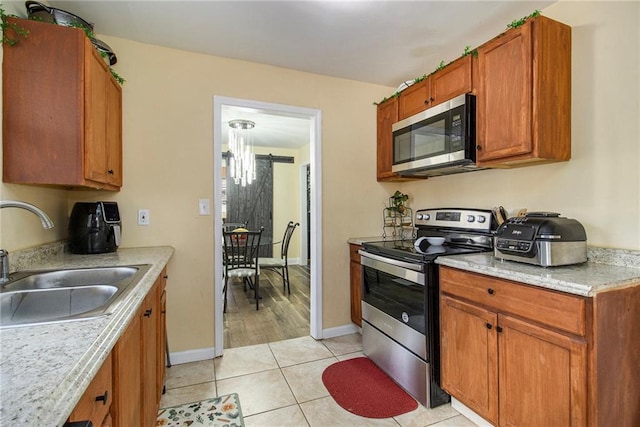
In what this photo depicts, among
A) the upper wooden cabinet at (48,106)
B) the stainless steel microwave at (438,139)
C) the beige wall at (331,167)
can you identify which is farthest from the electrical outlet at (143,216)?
the stainless steel microwave at (438,139)

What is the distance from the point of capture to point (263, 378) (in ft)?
7.20

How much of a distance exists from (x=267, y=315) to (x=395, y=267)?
186cm

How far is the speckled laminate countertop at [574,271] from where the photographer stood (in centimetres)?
122

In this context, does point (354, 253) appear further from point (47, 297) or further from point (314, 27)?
point (47, 297)

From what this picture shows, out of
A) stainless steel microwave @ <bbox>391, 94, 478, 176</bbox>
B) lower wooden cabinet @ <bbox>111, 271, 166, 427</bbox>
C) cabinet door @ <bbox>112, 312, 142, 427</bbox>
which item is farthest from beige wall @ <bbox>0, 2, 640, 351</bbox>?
cabinet door @ <bbox>112, 312, 142, 427</bbox>

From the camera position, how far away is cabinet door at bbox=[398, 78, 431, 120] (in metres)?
2.39

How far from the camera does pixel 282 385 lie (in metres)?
2.11

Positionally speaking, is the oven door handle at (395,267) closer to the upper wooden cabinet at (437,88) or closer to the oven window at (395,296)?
the oven window at (395,296)

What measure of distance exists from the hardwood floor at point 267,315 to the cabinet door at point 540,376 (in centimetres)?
182

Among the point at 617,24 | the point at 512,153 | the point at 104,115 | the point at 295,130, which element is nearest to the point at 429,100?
the point at 512,153

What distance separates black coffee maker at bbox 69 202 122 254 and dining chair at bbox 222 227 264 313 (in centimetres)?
155

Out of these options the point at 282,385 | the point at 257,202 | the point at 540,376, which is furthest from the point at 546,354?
the point at 257,202

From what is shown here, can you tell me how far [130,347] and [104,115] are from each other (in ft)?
4.76

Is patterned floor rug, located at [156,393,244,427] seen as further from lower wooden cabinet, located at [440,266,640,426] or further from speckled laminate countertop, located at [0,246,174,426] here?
lower wooden cabinet, located at [440,266,640,426]
